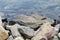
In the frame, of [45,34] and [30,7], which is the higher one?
[45,34]

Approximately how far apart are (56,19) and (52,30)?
1215mm

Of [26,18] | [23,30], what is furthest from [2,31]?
[26,18]

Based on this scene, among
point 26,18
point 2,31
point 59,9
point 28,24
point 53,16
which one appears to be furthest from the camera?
point 59,9

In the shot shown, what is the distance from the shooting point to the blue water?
416 cm

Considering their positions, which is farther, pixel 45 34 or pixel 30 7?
pixel 30 7

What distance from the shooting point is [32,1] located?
490 centimetres

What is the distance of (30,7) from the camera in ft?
14.6

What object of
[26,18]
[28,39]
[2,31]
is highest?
[2,31]

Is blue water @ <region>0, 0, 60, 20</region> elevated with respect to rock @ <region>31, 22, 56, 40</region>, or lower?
lower

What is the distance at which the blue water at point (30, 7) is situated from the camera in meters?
4.16

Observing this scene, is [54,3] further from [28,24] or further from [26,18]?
[28,24]

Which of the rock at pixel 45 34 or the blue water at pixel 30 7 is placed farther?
the blue water at pixel 30 7

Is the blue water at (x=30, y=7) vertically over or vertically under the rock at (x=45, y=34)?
under

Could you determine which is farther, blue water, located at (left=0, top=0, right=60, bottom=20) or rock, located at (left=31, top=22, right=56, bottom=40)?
blue water, located at (left=0, top=0, right=60, bottom=20)
